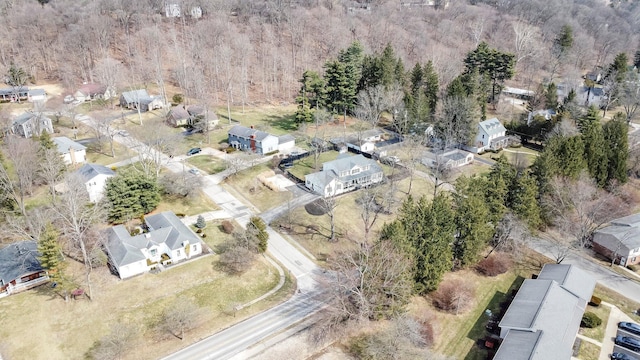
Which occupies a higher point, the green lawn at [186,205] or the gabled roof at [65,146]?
the gabled roof at [65,146]

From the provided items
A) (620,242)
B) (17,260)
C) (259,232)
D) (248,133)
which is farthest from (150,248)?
(620,242)

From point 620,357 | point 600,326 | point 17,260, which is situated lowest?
point 600,326

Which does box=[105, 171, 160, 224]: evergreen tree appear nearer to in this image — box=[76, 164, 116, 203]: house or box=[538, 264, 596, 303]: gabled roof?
box=[76, 164, 116, 203]: house

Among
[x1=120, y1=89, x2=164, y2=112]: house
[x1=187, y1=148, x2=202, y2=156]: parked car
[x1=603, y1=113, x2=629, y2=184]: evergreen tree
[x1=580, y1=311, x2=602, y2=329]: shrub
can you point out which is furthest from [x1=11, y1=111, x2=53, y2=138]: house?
[x1=603, y1=113, x2=629, y2=184]: evergreen tree

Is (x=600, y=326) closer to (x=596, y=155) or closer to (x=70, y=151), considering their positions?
(x=596, y=155)

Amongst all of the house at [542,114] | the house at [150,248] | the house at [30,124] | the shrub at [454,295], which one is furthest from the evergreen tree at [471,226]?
the house at [30,124]

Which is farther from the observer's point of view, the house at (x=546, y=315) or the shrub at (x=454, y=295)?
the shrub at (x=454, y=295)

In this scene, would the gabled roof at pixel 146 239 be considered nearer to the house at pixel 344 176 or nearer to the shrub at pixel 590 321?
the house at pixel 344 176
